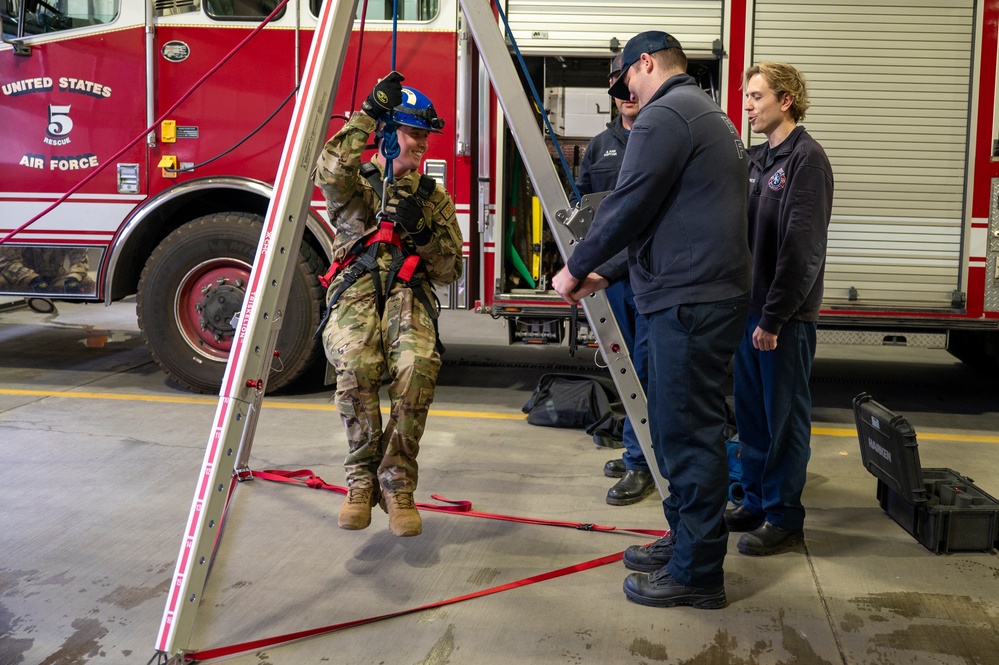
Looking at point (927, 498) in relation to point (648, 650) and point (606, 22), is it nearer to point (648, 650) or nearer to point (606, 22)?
point (648, 650)

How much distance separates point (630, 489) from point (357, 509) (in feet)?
5.20

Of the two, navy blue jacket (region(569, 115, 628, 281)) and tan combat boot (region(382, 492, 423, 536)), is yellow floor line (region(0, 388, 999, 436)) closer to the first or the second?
navy blue jacket (region(569, 115, 628, 281))

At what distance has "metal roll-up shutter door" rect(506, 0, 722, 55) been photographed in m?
6.65

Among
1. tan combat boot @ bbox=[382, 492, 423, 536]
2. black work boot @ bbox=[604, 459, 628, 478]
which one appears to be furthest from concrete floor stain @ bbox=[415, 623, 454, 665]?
black work boot @ bbox=[604, 459, 628, 478]

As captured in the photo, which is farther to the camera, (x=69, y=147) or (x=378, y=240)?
(x=69, y=147)

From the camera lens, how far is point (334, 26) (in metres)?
3.77

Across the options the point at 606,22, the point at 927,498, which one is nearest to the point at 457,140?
the point at 606,22

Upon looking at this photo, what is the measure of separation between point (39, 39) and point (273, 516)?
13.5 ft

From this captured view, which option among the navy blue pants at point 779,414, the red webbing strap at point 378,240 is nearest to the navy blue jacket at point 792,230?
the navy blue pants at point 779,414

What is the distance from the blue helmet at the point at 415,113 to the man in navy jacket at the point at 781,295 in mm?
1404

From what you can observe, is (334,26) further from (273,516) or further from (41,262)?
(41,262)

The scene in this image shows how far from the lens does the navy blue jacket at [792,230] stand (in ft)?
14.1

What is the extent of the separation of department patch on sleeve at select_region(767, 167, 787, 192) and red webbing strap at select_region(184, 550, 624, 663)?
172cm

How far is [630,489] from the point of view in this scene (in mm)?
5160
